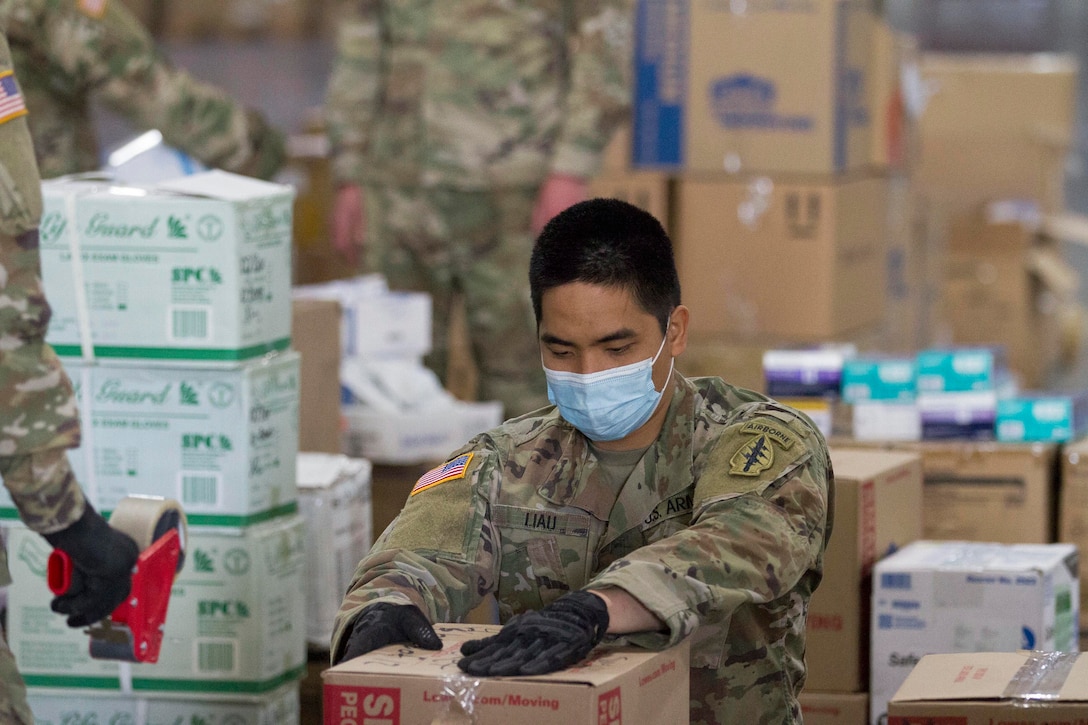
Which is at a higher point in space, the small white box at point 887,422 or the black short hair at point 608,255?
the black short hair at point 608,255

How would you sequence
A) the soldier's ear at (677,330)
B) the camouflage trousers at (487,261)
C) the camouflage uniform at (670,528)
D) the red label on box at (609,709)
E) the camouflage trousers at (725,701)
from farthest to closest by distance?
the camouflage trousers at (487,261), the soldier's ear at (677,330), the camouflage trousers at (725,701), the camouflage uniform at (670,528), the red label on box at (609,709)

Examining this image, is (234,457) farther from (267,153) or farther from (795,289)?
(795,289)

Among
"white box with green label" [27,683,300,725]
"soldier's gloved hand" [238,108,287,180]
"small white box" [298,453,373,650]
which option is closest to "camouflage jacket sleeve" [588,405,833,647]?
"white box with green label" [27,683,300,725]

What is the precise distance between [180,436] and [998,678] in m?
1.47

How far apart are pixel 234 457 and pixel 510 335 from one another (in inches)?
65.9

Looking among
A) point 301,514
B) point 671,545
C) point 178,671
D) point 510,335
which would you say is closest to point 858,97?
point 510,335

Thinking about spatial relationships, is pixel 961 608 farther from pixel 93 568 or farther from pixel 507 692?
pixel 93 568

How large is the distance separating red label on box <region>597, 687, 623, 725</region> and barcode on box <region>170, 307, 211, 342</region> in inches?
51.1

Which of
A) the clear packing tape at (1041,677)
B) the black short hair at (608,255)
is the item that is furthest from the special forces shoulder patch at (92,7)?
the clear packing tape at (1041,677)

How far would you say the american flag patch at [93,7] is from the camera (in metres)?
3.63

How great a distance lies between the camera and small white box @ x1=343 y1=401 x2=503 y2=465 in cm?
400

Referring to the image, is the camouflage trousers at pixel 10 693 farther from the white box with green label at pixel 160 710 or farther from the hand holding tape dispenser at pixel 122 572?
the white box with green label at pixel 160 710

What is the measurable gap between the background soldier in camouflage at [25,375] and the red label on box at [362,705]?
559 millimetres

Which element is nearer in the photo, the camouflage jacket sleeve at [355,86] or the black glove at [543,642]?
the black glove at [543,642]
